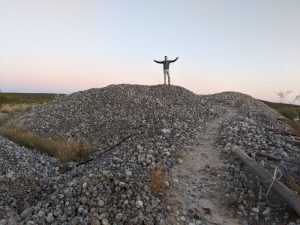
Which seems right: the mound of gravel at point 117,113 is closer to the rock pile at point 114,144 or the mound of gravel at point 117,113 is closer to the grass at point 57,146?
the rock pile at point 114,144

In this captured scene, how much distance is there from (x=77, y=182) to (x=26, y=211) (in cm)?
143

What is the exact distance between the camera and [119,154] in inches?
460

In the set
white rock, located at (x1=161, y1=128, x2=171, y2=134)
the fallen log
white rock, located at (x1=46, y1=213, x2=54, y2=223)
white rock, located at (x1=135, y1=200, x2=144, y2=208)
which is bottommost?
white rock, located at (x1=46, y1=213, x2=54, y2=223)

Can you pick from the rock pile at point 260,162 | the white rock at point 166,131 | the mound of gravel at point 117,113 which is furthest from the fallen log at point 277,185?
the mound of gravel at point 117,113

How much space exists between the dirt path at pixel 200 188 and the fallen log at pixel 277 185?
800mm

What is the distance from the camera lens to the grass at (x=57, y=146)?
13.1 m

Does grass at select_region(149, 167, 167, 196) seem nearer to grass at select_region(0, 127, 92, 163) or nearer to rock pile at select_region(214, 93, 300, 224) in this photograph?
rock pile at select_region(214, 93, 300, 224)

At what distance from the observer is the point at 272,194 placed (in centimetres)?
902

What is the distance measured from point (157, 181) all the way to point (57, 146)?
6.10 metres

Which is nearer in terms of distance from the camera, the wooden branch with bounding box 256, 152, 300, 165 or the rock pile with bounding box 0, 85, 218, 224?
the rock pile with bounding box 0, 85, 218, 224

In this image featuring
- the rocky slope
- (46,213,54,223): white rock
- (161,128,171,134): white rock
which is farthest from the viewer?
(161,128,171,134): white rock

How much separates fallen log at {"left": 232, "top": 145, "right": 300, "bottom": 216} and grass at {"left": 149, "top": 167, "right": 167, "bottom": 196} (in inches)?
101

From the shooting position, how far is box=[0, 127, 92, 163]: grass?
13.1 meters

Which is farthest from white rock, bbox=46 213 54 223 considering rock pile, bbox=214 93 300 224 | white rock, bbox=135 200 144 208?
rock pile, bbox=214 93 300 224
